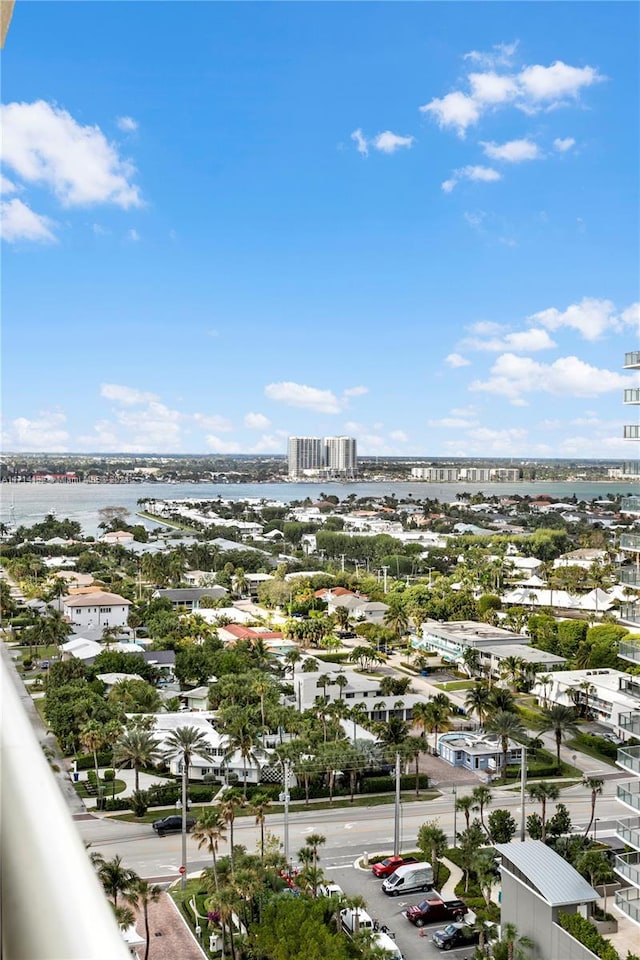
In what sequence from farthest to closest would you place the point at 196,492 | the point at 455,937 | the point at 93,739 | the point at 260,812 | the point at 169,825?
the point at 196,492
the point at 93,739
the point at 169,825
the point at 260,812
the point at 455,937

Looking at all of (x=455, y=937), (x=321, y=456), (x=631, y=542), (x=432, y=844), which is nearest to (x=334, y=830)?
(x=432, y=844)

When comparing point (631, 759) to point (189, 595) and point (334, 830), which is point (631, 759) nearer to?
point (334, 830)

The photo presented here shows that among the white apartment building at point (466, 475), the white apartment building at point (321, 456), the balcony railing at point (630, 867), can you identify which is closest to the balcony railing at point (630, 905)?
the balcony railing at point (630, 867)

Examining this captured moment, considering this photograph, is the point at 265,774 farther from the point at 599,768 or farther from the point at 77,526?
the point at 77,526

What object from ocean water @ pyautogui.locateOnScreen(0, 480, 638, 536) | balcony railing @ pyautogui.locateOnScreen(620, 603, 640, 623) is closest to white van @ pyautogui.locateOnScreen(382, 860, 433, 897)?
balcony railing @ pyautogui.locateOnScreen(620, 603, 640, 623)

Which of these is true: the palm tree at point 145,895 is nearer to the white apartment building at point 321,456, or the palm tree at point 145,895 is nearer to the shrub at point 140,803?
the shrub at point 140,803

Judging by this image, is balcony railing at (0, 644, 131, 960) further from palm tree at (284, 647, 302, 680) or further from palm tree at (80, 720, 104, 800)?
palm tree at (284, 647, 302, 680)
